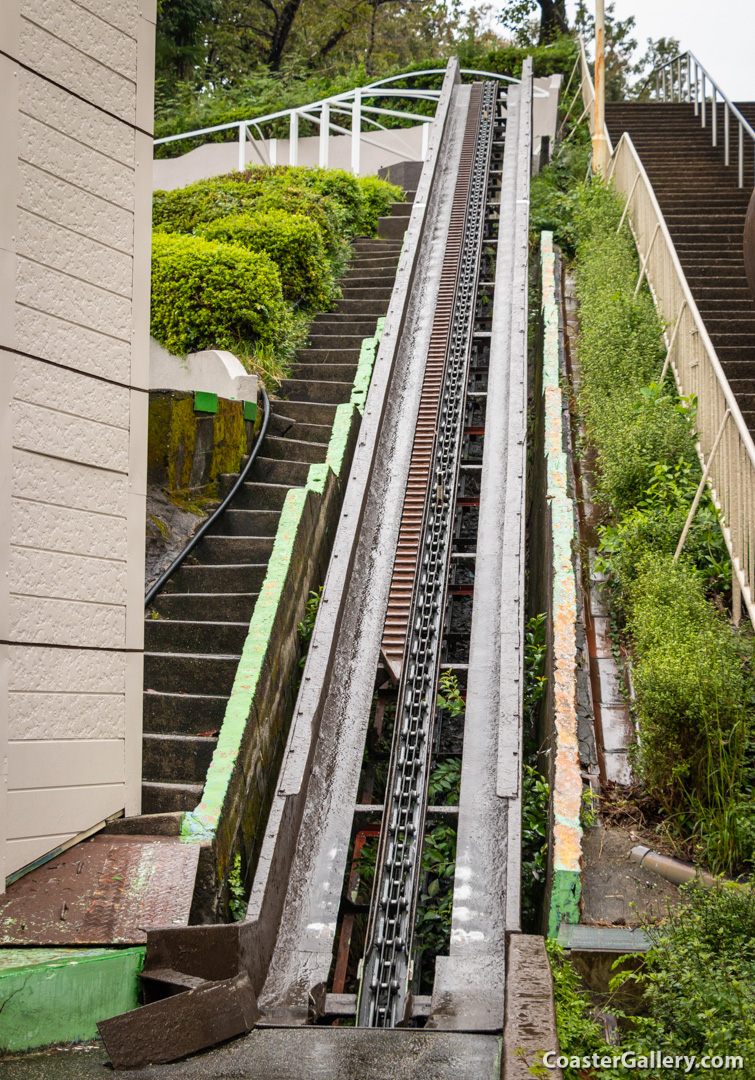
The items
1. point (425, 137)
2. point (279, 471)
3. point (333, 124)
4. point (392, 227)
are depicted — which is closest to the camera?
point (279, 471)

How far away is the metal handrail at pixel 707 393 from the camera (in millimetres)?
6062

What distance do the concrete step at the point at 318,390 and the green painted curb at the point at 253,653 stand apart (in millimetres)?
1174

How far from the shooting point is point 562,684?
18.0 feet

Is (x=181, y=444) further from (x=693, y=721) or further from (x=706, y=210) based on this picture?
(x=706, y=210)

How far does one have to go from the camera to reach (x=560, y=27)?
2445 cm

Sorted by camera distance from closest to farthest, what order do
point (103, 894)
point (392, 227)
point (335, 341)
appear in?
point (103, 894) → point (335, 341) → point (392, 227)

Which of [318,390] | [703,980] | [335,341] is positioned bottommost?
[703,980]

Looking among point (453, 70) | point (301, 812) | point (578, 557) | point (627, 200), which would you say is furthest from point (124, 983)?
point (453, 70)

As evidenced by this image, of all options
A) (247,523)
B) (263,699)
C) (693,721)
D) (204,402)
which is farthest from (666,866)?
(204,402)

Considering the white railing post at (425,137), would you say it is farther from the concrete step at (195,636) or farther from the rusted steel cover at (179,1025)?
the rusted steel cover at (179,1025)

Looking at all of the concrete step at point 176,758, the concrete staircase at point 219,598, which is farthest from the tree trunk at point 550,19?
the concrete step at point 176,758

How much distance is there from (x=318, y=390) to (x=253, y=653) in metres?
4.22

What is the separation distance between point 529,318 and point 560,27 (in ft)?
54.8

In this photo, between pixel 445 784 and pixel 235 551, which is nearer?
pixel 445 784
